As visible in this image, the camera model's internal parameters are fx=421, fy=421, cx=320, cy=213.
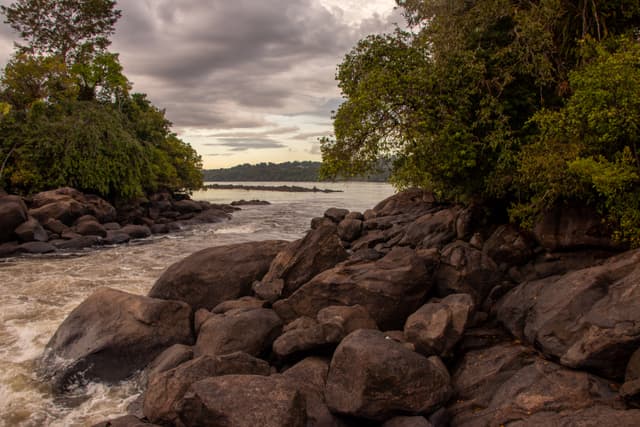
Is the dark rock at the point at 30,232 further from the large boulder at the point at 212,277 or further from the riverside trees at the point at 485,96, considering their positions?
the riverside trees at the point at 485,96

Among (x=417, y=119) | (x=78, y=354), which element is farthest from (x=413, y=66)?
(x=78, y=354)

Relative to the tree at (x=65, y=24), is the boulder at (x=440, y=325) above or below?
below

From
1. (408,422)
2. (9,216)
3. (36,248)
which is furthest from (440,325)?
(9,216)

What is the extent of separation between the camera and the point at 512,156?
13.4 meters

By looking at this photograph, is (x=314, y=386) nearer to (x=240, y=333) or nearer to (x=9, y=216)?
(x=240, y=333)

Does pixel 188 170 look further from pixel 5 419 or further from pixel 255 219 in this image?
pixel 5 419

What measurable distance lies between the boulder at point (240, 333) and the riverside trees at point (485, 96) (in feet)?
24.0

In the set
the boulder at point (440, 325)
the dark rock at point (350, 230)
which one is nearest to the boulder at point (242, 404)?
the boulder at point (440, 325)

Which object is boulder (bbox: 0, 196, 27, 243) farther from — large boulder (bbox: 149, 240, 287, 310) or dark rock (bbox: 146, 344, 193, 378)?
dark rock (bbox: 146, 344, 193, 378)

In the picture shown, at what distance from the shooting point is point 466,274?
36.2 ft

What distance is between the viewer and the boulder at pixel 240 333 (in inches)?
358

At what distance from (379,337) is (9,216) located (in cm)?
2466

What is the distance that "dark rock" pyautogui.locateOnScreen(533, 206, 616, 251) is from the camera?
11.9 meters

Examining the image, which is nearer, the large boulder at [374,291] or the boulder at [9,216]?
the large boulder at [374,291]
